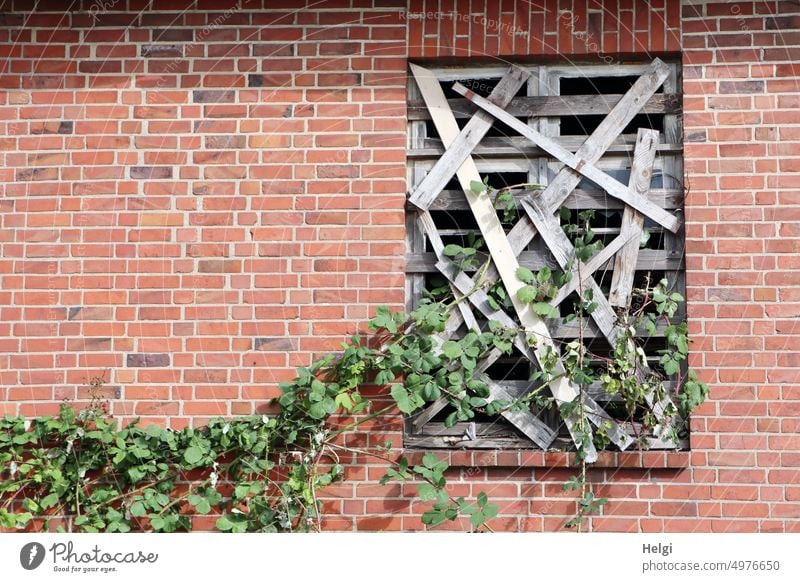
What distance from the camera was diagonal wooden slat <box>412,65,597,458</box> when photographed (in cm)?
421

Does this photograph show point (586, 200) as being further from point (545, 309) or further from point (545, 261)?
point (545, 309)

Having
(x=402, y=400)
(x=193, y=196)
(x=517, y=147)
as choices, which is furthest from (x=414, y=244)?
(x=193, y=196)

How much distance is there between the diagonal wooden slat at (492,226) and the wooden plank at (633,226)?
1.27ft

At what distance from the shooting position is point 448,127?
439 centimetres

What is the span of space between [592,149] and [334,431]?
1.80 meters

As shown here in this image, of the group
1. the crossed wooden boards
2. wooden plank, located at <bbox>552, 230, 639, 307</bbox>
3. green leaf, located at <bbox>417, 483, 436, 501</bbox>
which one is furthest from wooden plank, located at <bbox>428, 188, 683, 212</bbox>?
green leaf, located at <bbox>417, 483, 436, 501</bbox>

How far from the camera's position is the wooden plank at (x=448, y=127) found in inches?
171

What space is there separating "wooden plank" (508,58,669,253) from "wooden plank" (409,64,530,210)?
0.33 m

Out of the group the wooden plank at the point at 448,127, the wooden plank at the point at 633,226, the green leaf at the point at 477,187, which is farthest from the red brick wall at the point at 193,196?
the wooden plank at the point at 633,226

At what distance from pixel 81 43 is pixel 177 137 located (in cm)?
69

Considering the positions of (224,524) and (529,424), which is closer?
(224,524)

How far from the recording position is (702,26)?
430cm
